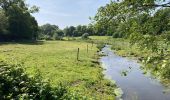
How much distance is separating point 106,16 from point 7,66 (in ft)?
28.5

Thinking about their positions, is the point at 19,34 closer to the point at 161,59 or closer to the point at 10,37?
the point at 10,37

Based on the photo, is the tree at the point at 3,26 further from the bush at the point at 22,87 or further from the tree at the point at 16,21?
the bush at the point at 22,87

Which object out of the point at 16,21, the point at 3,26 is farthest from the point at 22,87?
the point at 16,21

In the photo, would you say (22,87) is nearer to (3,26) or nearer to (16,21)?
(3,26)

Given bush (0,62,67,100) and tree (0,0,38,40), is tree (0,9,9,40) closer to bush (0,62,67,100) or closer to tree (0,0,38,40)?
tree (0,0,38,40)

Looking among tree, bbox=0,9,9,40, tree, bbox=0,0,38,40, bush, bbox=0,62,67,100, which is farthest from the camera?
tree, bbox=0,0,38,40

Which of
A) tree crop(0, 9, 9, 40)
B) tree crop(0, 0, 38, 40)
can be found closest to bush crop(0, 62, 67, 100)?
tree crop(0, 9, 9, 40)

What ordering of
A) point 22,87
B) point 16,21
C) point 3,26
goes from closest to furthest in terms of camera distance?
point 22,87 → point 3,26 → point 16,21

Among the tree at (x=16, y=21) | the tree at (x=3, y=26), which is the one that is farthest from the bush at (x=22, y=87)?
the tree at (x=16, y=21)

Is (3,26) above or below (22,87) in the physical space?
above

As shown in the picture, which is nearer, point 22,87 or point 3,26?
point 22,87

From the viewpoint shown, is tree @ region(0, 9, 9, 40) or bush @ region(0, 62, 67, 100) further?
tree @ region(0, 9, 9, 40)

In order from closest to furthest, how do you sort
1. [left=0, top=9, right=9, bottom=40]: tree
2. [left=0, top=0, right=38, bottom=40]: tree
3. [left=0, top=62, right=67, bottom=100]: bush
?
[left=0, top=62, right=67, bottom=100]: bush < [left=0, top=9, right=9, bottom=40]: tree < [left=0, top=0, right=38, bottom=40]: tree

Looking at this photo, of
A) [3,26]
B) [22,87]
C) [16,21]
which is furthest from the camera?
[16,21]
